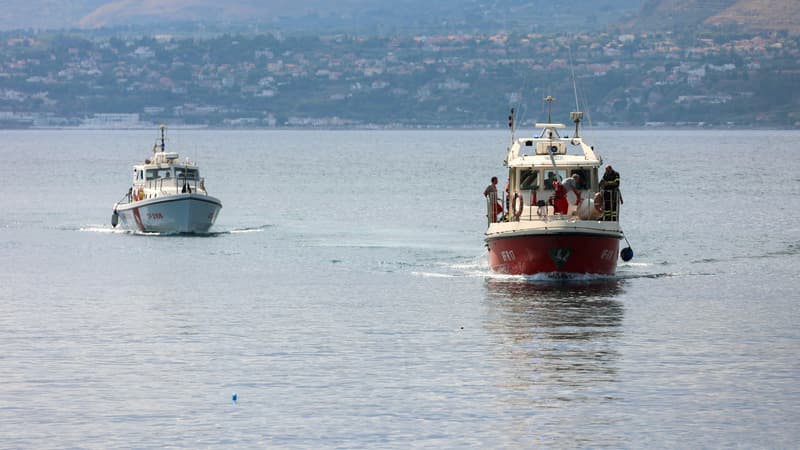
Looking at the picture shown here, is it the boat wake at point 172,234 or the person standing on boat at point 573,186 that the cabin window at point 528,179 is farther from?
the boat wake at point 172,234

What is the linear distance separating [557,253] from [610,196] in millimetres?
2981

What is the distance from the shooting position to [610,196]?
46.8 m

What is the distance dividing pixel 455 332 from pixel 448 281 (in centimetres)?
1075

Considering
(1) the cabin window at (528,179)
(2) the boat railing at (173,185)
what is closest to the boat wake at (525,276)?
(1) the cabin window at (528,179)

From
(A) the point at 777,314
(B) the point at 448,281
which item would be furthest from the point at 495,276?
(A) the point at 777,314

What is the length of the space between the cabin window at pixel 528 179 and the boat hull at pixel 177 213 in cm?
2096

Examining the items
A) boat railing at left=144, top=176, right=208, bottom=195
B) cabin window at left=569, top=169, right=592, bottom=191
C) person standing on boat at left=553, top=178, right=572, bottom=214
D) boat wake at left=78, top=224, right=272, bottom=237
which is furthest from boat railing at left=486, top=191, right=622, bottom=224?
boat railing at left=144, top=176, right=208, bottom=195

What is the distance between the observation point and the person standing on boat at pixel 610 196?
1836 inches

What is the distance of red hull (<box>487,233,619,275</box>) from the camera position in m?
44.8

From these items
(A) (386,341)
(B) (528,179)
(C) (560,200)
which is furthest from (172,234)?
(A) (386,341)

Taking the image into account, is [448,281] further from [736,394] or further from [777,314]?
[736,394]

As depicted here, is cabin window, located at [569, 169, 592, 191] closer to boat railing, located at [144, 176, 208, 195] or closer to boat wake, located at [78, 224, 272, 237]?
boat wake, located at [78, 224, 272, 237]

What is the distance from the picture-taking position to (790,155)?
188 m

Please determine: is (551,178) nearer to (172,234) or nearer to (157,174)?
(172,234)
